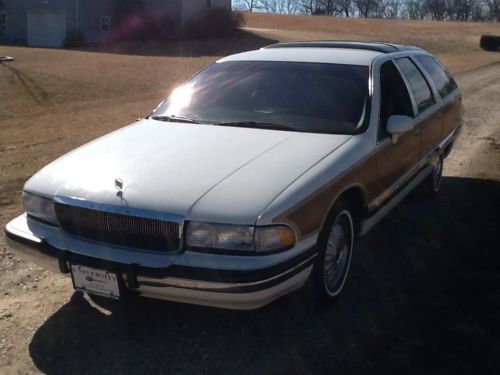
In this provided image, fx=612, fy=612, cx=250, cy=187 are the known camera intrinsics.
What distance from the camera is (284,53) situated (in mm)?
5129

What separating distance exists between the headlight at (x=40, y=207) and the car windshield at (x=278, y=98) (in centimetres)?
135

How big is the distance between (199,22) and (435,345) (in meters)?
38.8

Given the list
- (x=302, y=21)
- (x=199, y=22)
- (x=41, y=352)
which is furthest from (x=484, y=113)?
(x=302, y=21)

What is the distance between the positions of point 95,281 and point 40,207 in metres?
0.65

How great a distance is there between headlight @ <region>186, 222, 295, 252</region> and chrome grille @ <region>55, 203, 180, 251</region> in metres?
0.10

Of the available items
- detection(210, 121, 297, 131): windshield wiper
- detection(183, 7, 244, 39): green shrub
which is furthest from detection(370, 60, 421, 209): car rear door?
detection(183, 7, 244, 39): green shrub

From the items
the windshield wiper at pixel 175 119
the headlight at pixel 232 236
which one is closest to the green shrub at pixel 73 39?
the windshield wiper at pixel 175 119

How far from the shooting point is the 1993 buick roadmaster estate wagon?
3186mm

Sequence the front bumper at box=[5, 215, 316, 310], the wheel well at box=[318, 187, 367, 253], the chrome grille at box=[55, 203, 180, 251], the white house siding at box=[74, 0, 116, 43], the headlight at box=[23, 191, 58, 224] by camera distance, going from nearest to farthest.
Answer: the front bumper at box=[5, 215, 316, 310] → the chrome grille at box=[55, 203, 180, 251] → the headlight at box=[23, 191, 58, 224] → the wheel well at box=[318, 187, 367, 253] → the white house siding at box=[74, 0, 116, 43]

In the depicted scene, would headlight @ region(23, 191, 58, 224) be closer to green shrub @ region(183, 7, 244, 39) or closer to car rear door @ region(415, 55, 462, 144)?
car rear door @ region(415, 55, 462, 144)

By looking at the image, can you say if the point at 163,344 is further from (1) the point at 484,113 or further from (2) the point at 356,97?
(1) the point at 484,113

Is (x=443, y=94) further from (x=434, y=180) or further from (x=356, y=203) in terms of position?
(x=356, y=203)

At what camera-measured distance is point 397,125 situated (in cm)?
447

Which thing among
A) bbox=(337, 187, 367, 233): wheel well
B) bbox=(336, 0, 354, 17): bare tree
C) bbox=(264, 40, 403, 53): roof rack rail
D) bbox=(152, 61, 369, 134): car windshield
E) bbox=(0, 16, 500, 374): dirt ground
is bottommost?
bbox=(0, 16, 500, 374): dirt ground
